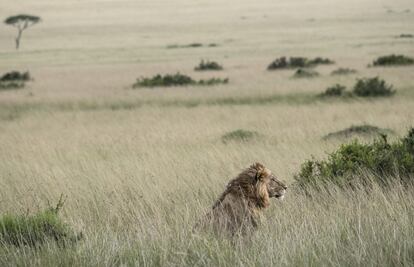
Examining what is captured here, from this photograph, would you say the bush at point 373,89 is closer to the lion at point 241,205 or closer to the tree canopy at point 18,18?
the lion at point 241,205

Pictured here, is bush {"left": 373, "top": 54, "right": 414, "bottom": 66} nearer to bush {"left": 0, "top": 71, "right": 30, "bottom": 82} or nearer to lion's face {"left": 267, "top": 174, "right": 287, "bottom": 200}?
bush {"left": 0, "top": 71, "right": 30, "bottom": 82}

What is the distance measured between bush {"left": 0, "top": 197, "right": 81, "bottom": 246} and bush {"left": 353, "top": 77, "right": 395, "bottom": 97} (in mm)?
17078

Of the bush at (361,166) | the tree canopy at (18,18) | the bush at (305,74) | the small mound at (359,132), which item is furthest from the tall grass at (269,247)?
the tree canopy at (18,18)

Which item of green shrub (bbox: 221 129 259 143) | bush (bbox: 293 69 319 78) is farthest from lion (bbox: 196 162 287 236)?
bush (bbox: 293 69 319 78)

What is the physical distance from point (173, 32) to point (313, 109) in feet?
246

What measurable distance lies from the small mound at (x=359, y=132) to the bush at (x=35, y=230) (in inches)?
340

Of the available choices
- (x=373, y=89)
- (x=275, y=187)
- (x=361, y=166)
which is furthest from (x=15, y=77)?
(x=275, y=187)

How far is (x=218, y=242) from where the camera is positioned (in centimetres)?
523

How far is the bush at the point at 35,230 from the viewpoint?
5.64 m

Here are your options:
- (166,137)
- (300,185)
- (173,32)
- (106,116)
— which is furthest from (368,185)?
(173,32)

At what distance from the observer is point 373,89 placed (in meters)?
22.2

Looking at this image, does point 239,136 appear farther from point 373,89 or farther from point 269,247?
point 269,247

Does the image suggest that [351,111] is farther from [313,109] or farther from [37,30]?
[37,30]

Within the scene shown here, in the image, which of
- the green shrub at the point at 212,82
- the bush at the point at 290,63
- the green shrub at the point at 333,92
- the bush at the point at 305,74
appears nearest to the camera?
the green shrub at the point at 333,92
